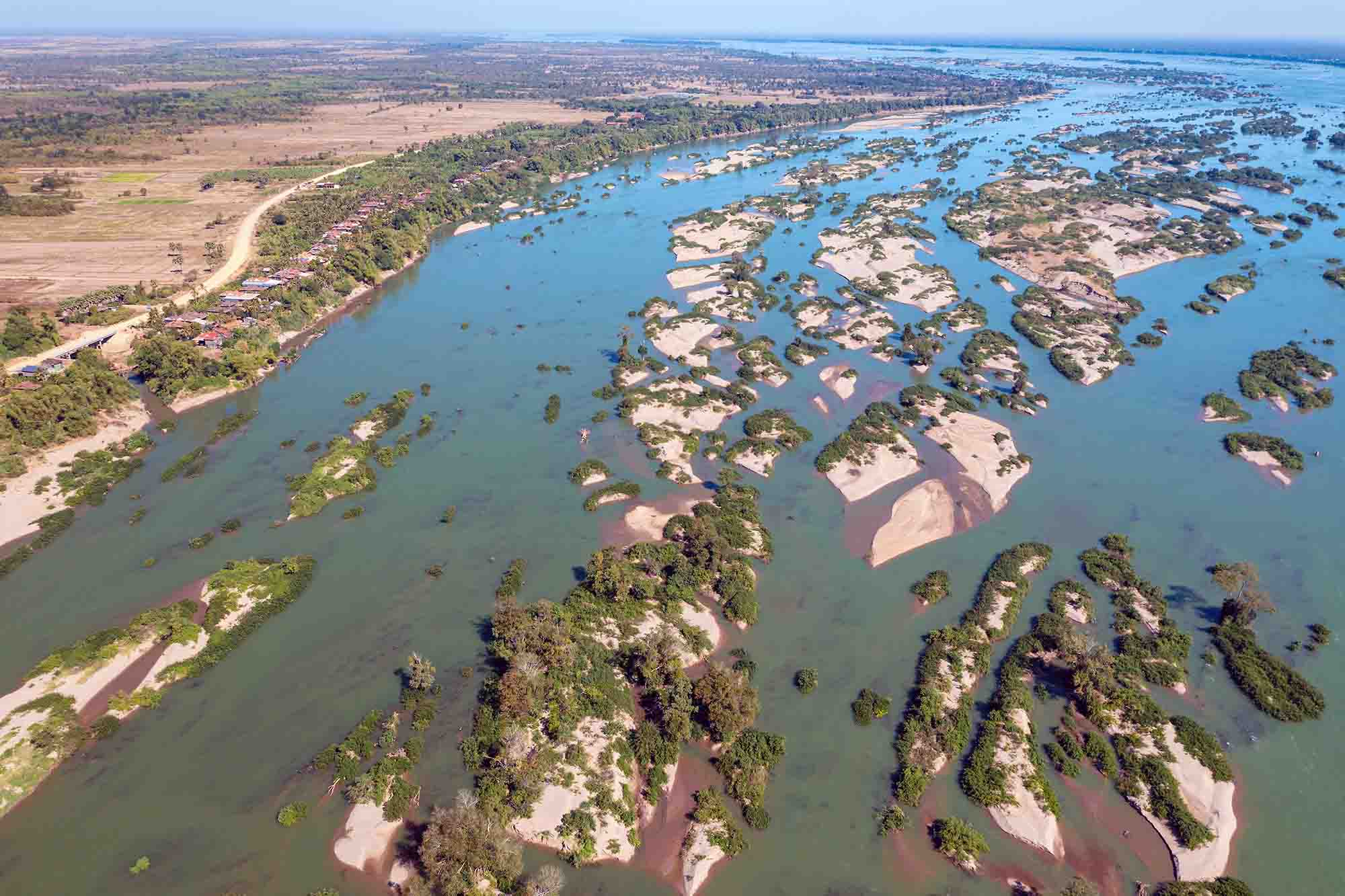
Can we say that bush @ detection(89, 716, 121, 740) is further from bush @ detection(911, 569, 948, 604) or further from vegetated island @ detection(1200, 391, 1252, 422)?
vegetated island @ detection(1200, 391, 1252, 422)

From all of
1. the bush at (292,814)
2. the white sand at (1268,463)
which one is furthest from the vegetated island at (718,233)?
the bush at (292,814)

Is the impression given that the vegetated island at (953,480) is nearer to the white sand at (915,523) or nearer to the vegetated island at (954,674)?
Answer: the white sand at (915,523)

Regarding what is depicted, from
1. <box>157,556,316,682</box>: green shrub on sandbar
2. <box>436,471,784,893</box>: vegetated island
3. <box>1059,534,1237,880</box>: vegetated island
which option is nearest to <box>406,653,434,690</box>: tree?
<box>436,471,784,893</box>: vegetated island

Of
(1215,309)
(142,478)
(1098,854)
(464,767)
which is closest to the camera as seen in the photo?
(1098,854)

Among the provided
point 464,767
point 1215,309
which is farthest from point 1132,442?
point 464,767

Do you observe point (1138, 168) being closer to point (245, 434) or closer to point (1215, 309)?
point (1215, 309)

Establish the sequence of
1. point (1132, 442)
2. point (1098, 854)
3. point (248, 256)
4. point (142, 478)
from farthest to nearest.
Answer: point (248, 256)
point (1132, 442)
point (142, 478)
point (1098, 854)
